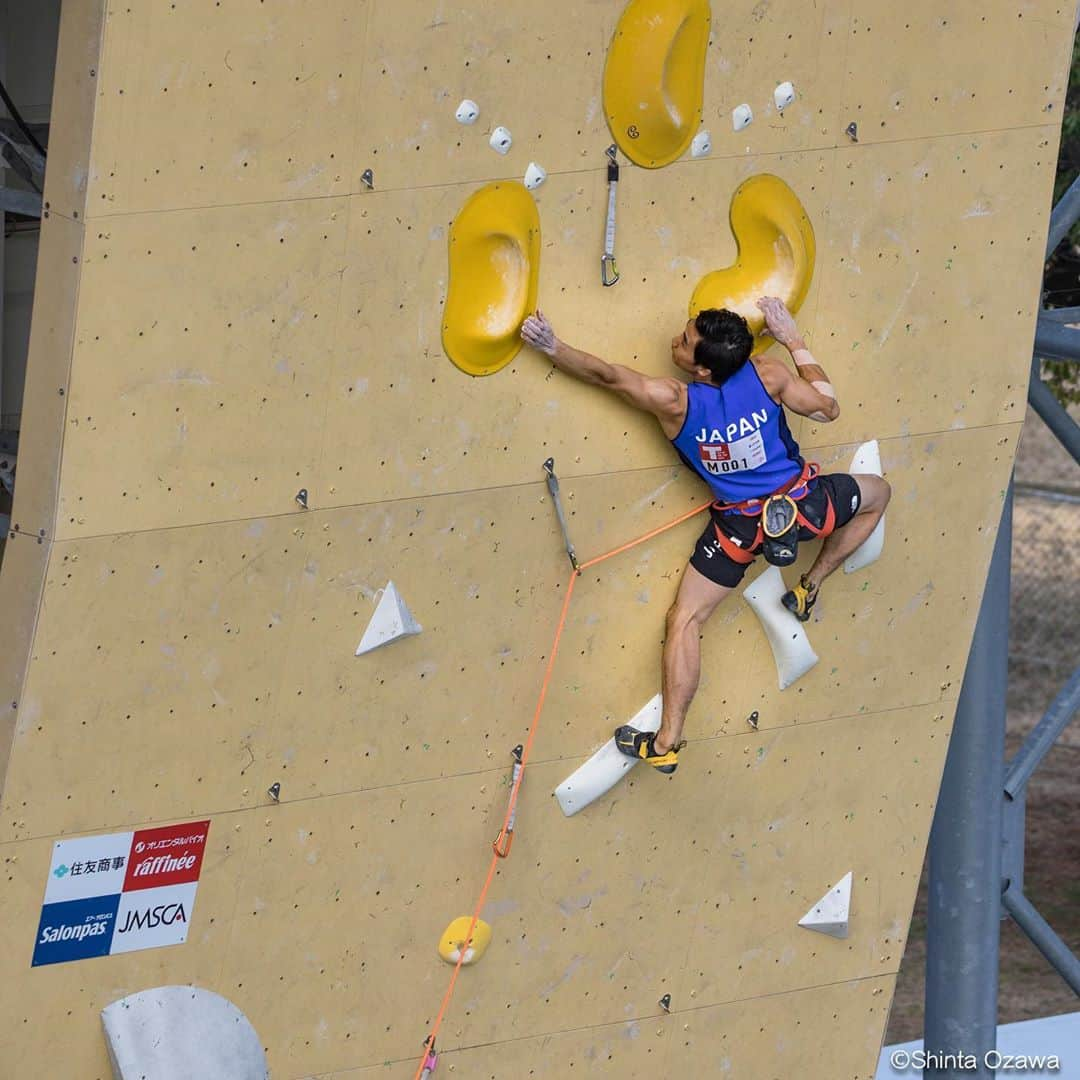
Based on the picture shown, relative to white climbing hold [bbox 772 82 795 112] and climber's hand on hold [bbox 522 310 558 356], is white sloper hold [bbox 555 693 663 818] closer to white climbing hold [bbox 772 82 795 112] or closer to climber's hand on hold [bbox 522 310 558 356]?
climber's hand on hold [bbox 522 310 558 356]

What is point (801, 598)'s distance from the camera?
588 centimetres

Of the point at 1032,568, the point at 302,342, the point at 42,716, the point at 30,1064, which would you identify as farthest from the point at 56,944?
the point at 1032,568

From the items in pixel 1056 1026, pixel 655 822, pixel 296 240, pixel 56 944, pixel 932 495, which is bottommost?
pixel 1056 1026

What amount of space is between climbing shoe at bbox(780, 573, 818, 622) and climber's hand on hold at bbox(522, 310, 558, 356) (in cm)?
119

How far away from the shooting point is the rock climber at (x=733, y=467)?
5418 mm

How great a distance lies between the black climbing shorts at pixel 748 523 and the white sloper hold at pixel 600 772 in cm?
44

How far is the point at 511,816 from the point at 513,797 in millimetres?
58

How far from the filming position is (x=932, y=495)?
20.0 feet

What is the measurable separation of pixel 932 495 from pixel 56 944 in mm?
3033

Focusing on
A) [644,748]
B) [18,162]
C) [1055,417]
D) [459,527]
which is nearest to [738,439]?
[459,527]

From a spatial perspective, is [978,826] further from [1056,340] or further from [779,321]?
[779,321]

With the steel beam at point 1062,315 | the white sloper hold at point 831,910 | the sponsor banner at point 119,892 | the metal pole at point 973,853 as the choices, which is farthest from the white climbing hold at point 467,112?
the steel beam at point 1062,315

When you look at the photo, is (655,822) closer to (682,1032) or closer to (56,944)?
(682,1032)

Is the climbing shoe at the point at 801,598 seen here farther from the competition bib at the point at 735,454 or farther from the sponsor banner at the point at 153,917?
the sponsor banner at the point at 153,917
